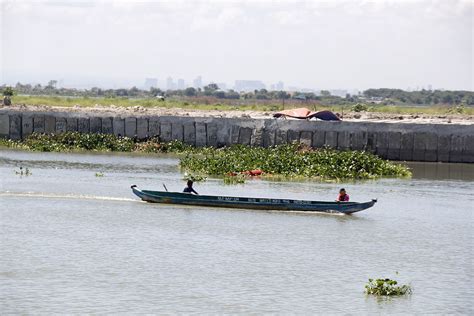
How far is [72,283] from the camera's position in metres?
24.6

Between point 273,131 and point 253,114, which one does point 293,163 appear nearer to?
point 273,131

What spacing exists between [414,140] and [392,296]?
31381mm

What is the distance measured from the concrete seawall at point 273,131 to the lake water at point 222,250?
9780mm

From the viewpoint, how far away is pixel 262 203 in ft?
118

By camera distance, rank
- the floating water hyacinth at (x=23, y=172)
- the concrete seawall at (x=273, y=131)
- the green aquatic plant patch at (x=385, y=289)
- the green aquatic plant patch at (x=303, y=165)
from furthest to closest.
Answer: the concrete seawall at (x=273, y=131) < the green aquatic plant patch at (x=303, y=165) < the floating water hyacinth at (x=23, y=172) < the green aquatic plant patch at (x=385, y=289)

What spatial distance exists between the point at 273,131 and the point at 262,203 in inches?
826

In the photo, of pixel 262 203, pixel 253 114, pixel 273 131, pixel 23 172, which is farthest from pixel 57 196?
pixel 253 114

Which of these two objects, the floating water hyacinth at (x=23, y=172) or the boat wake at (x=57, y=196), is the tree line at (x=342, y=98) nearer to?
the floating water hyacinth at (x=23, y=172)

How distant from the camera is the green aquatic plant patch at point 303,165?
153 feet

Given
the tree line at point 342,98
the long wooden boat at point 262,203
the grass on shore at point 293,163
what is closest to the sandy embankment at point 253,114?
the grass on shore at point 293,163

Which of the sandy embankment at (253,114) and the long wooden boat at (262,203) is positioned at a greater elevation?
the sandy embankment at (253,114)

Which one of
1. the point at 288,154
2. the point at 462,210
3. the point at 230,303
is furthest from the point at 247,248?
the point at 288,154

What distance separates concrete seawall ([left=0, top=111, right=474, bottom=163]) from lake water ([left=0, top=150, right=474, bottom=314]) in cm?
978

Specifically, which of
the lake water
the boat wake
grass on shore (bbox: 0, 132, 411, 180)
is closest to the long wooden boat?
the lake water
